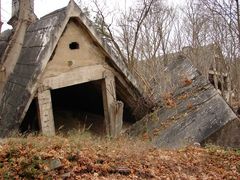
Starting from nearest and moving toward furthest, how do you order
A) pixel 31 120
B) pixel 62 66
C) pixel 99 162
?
pixel 99 162
pixel 62 66
pixel 31 120

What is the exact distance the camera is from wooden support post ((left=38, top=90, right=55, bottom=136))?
9609mm

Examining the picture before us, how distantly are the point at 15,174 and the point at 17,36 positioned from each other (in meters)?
3.58

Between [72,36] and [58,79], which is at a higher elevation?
[72,36]

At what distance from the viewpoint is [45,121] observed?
968 centimetres

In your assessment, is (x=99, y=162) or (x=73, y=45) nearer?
(x=99, y=162)

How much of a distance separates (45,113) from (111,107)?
6.62ft

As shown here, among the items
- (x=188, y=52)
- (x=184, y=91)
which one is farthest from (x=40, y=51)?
(x=188, y=52)

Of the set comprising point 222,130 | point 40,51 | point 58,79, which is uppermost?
point 40,51

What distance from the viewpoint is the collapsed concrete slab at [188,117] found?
30.5 feet

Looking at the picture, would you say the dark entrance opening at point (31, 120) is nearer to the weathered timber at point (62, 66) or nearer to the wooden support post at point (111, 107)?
the weathered timber at point (62, 66)

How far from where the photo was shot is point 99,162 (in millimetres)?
6359

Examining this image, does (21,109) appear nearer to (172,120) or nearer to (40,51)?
(40,51)

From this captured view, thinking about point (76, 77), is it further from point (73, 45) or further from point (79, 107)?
point (79, 107)

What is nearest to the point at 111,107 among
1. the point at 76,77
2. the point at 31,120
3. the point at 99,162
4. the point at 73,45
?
the point at 76,77
